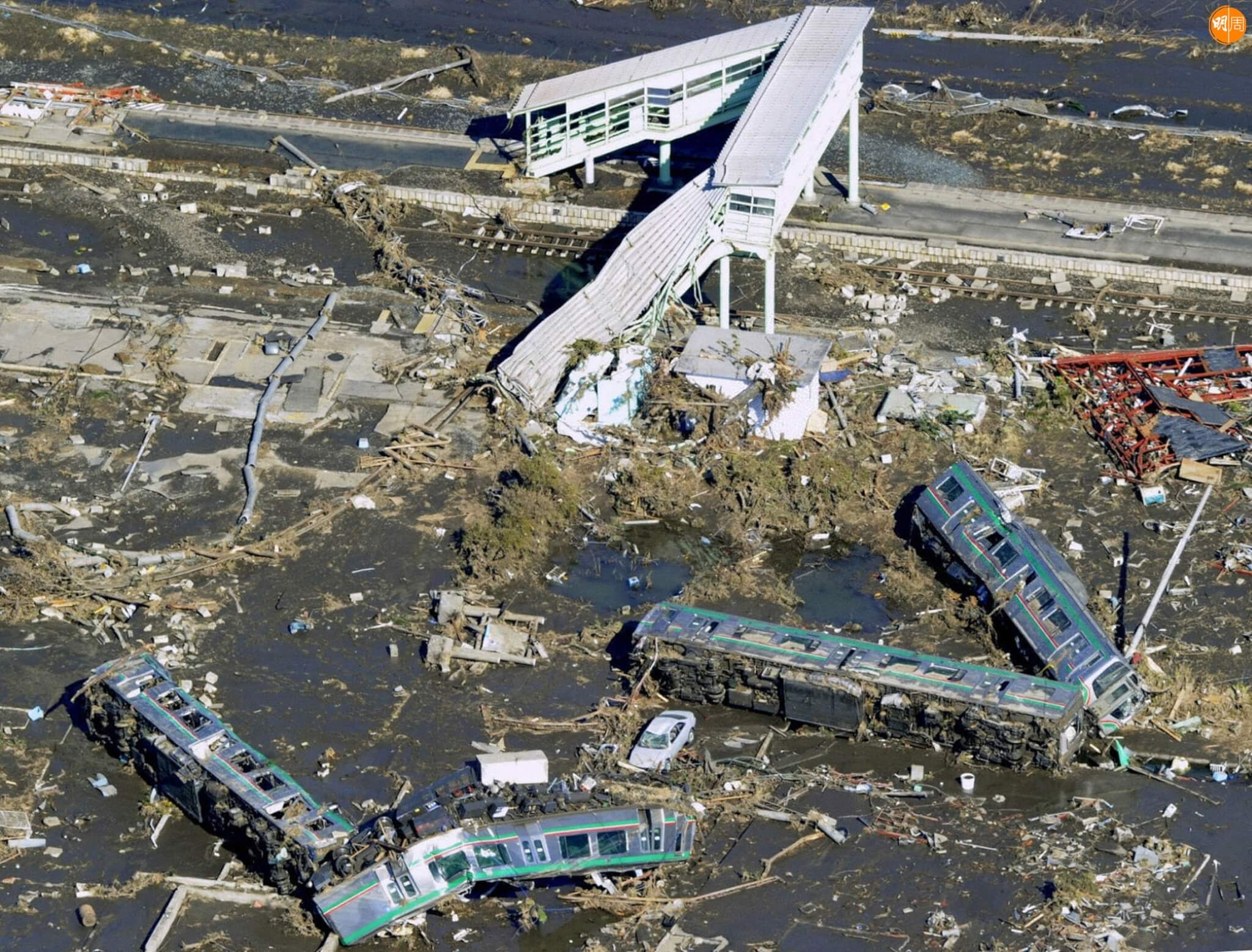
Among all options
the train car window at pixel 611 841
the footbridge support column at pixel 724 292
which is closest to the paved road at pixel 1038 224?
the footbridge support column at pixel 724 292

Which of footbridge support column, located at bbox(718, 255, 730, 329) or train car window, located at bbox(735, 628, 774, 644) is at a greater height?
footbridge support column, located at bbox(718, 255, 730, 329)

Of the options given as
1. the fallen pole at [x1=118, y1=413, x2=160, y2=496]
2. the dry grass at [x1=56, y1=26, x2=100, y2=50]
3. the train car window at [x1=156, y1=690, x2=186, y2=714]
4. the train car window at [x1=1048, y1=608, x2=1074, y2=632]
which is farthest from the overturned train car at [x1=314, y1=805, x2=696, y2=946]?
the dry grass at [x1=56, y1=26, x2=100, y2=50]

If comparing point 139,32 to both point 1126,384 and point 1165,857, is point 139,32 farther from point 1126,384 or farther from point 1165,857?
point 1165,857

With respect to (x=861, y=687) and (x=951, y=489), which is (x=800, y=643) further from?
(x=951, y=489)

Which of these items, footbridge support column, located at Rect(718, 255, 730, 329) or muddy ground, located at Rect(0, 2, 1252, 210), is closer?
footbridge support column, located at Rect(718, 255, 730, 329)

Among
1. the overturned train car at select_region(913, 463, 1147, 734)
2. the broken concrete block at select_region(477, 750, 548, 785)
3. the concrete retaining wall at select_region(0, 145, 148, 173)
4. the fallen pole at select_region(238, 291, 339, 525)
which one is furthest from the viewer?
the concrete retaining wall at select_region(0, 145, 148, 173)

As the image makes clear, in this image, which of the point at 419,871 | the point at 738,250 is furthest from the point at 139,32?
the point at 419,871

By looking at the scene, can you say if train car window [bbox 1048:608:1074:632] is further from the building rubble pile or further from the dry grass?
the dry grass
